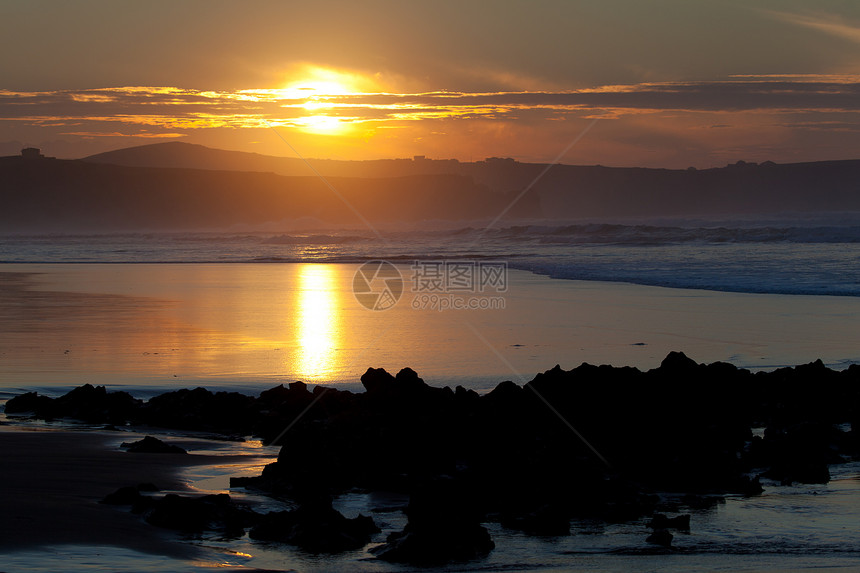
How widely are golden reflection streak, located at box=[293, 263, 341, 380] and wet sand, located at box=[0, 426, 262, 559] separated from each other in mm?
3189

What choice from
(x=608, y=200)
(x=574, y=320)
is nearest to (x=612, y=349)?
(x=574, y=320)

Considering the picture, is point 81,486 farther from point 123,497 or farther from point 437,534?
point 437,534

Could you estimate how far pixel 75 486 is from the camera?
549 centimetres

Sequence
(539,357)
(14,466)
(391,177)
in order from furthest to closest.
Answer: (391,177), (539,357), (14,466)

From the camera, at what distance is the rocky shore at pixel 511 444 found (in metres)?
4.81

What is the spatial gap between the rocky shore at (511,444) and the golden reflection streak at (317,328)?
2.29m

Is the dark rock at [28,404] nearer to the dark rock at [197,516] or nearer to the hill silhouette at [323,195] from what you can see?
the dark rock at [197,516]

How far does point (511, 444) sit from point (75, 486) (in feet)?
8.94

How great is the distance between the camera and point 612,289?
19.9 meters

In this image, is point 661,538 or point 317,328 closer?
point 661,538

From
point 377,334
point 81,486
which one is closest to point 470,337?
point 377,334

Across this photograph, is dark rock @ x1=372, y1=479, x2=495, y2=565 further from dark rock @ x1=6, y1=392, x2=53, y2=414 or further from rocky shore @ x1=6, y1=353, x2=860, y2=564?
dark rock @ x1=6, y1=392, x2=53, y2=414

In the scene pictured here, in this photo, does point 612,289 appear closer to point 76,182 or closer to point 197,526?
point 197,526

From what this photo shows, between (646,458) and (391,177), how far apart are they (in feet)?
413
